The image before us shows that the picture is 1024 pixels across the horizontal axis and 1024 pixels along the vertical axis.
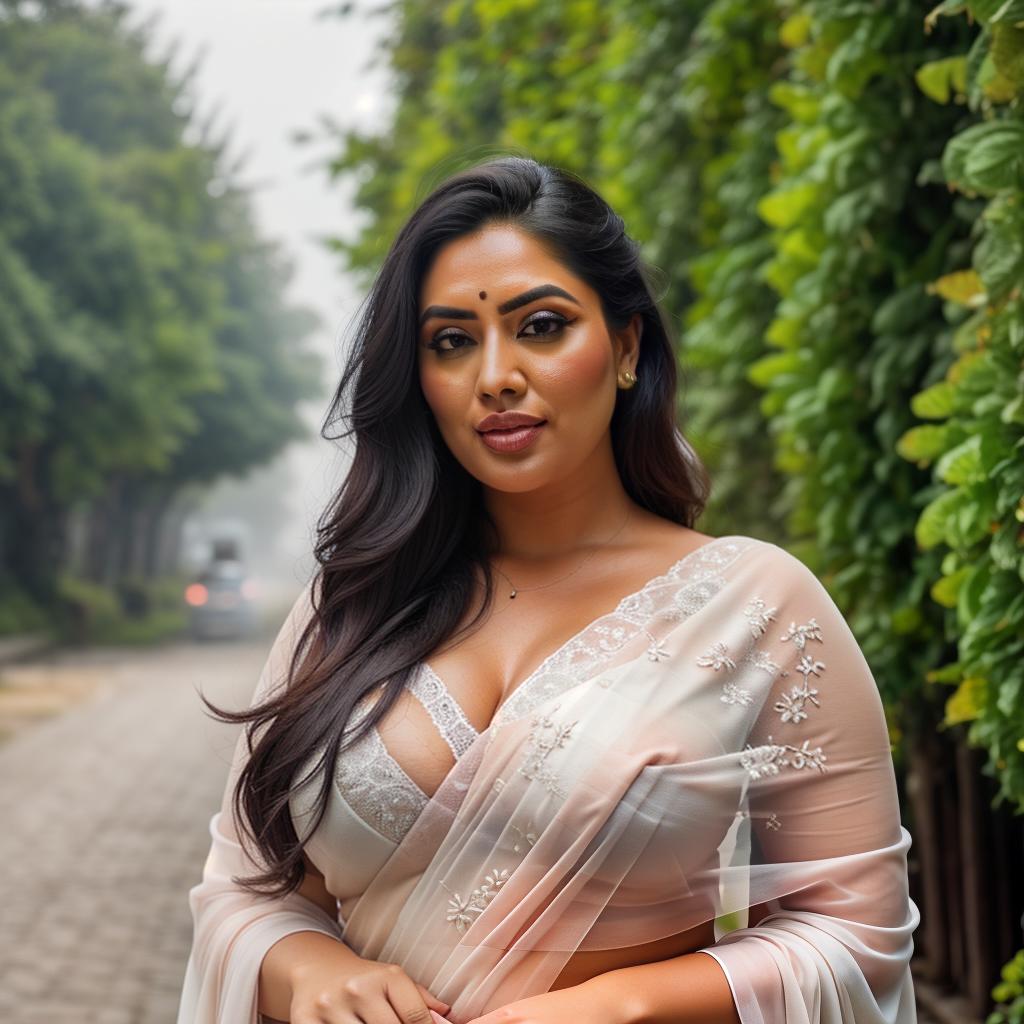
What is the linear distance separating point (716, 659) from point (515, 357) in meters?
0.53

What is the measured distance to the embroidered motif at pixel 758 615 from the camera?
6.66ft

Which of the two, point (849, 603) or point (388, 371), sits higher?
point (388, 371)

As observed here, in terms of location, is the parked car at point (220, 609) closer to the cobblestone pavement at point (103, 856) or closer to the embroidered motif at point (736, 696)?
the cobblestone pavement at point (103, 856)

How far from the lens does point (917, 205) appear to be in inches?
139

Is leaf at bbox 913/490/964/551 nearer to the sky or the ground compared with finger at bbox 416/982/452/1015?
nearer to the sky

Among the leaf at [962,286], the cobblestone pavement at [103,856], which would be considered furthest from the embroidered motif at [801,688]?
the leaf at [962,286]

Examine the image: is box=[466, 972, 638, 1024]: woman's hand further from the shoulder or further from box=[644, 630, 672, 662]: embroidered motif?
the shoulder

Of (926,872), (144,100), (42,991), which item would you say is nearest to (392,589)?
(926,872)

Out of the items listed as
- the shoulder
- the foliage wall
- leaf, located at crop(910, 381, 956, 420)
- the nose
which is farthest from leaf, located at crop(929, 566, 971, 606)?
the nose

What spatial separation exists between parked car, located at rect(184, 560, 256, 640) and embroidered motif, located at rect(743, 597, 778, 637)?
2941cm

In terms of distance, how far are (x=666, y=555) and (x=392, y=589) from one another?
0.44 metres

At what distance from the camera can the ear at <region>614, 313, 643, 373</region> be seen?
231 centimetres

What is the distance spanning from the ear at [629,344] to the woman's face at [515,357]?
0.11 m

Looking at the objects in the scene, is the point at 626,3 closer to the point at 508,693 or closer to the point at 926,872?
the point at 926,872
